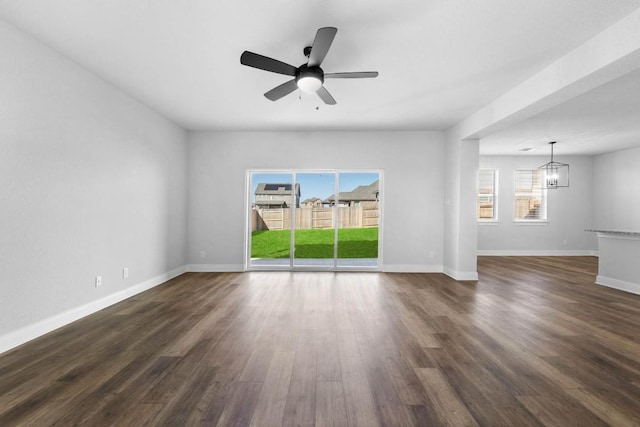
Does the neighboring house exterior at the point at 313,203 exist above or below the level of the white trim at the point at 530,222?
above

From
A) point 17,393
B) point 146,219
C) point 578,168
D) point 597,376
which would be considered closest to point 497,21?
point 597,376

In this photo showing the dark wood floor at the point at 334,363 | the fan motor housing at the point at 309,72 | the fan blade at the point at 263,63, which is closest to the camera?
the dark wood floor at the point at 334,363

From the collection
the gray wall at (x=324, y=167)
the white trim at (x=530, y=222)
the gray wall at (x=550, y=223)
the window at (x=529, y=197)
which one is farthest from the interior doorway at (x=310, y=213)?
the window at (x=529, y=197)

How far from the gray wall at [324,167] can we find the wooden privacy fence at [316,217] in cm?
41

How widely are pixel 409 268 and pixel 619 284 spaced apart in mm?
3094

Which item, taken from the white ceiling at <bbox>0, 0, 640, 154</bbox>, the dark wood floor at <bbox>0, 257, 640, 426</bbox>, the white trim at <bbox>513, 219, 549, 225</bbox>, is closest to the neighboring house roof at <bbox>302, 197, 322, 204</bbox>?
the white ceiling at <bbox>0, 0, 640, 154</bbox>

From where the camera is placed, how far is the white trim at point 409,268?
19.0 ft

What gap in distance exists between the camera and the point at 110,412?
170cm

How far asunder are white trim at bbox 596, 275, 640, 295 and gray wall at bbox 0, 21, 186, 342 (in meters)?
7.14

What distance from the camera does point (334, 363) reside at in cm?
227

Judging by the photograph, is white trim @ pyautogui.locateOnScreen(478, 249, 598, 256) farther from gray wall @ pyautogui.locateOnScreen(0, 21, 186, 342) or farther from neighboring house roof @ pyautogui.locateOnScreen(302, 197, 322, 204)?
gray wall @ pyautogui.locateOnScreen(0, 21, 186, 342)

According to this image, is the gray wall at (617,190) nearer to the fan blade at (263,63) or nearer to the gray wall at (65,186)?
the fan blade at (263,63)

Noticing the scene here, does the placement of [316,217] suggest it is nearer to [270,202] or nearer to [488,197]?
[270,202]

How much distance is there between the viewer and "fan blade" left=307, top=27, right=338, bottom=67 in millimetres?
2117
